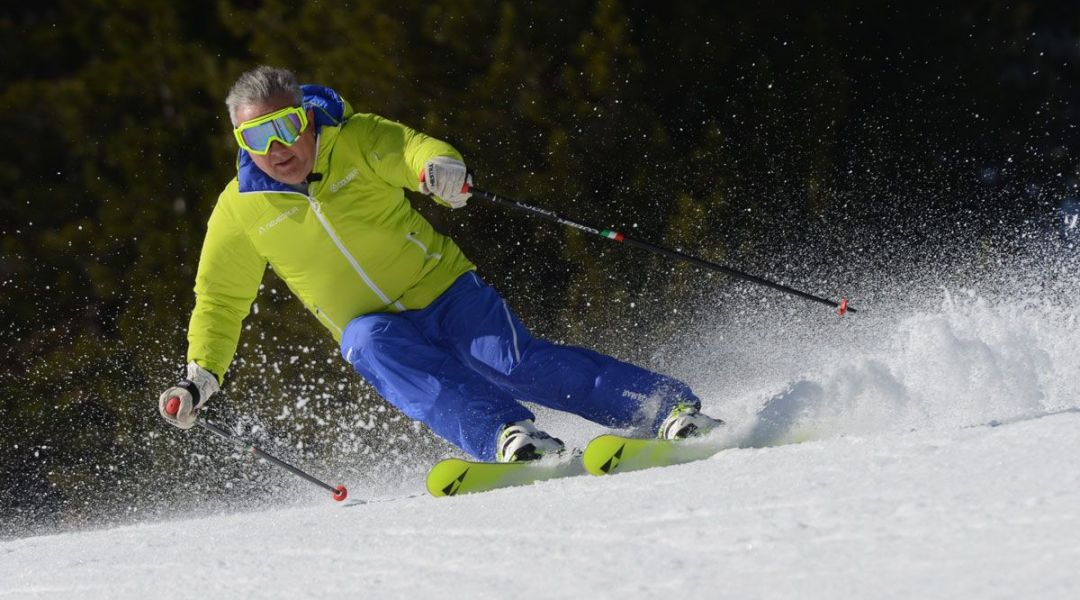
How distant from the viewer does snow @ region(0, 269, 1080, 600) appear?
1.98m

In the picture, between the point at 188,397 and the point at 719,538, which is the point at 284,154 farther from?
the point at 719,538

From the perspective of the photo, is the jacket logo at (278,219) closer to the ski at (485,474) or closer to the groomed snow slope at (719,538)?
the ski at (485,474)

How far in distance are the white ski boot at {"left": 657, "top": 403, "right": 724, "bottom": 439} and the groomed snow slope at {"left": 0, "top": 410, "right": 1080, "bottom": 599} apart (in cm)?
77

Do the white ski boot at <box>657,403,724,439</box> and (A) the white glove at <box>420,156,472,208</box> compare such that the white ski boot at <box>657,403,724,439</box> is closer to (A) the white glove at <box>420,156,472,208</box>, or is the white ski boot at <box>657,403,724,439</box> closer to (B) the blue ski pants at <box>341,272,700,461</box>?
(B) the blue ski pants at <box>341,272,700,461</box>

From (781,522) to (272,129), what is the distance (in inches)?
87.3

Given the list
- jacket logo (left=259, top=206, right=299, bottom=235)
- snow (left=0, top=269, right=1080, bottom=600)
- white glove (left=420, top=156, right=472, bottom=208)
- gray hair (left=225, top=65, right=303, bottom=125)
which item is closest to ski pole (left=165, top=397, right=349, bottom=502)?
snow (left=0, top=269, right=1080, bottom=600)

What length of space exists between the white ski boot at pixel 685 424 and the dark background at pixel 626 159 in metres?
4.65

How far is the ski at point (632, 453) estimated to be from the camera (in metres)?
3.51

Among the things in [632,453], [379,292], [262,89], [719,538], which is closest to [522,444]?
[632,453]

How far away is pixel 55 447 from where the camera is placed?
10766mm

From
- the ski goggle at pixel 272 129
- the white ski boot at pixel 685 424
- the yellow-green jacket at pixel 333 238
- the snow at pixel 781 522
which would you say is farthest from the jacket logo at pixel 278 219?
the white ski boot at pixel 685 424

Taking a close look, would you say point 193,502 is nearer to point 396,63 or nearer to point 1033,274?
point 396,63

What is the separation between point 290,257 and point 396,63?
5.67m

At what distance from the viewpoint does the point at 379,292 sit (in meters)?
4.18
